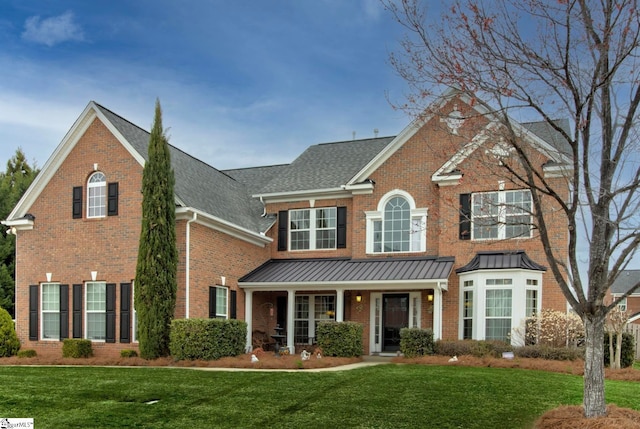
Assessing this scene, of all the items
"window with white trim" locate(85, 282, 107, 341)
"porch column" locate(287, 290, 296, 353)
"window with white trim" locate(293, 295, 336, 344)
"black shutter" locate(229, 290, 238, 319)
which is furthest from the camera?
"window with white trim" locate(293, 295, 336, 344)

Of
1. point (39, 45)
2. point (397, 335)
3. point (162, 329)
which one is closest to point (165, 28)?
point (39, 45)

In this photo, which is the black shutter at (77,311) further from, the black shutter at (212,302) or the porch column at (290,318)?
the porch column at (290,318)

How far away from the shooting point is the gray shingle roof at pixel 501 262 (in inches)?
754

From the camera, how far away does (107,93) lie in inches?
828

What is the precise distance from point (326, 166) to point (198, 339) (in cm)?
1043

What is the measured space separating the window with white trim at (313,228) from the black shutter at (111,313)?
7.14 meters

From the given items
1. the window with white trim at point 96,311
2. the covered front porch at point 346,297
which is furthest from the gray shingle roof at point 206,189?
the window with white trim at point 96,311

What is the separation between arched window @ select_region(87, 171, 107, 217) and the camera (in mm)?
20500

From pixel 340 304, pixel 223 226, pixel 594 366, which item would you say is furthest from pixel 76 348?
pixel 594 366

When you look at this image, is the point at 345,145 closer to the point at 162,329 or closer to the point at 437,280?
the point at 437,280

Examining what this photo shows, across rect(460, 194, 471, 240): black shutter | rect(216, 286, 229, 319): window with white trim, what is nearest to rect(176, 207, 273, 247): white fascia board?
rect(216, 286, 229, 319): window with white trim

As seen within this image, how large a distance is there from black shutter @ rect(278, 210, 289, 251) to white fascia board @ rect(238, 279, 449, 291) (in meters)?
2.69

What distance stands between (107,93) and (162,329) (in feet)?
27.5

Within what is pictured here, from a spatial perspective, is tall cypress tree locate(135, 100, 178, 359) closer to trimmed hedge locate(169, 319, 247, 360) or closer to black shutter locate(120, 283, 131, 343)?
trimmed hedge locate(169, 319, 247, 360)
